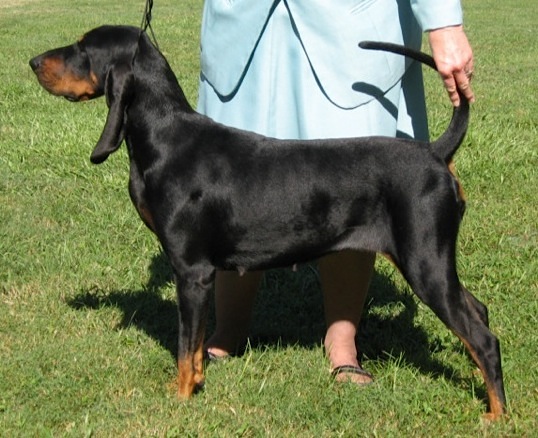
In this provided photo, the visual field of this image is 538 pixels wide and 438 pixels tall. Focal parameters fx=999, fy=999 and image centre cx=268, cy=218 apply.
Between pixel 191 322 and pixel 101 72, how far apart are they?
1086 mm

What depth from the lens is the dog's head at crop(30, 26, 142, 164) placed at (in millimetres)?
4000

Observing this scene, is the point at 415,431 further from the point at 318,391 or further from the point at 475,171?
the point at 475,171

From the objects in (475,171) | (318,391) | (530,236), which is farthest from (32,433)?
(475,171)

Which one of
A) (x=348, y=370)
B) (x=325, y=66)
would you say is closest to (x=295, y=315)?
(x=348, y=370)

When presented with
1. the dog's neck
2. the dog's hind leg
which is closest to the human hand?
the dog's hind leg

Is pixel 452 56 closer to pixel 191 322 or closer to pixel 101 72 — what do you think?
pixel 101 72

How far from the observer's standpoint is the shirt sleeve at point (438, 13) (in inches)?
151

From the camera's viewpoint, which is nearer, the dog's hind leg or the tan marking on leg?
the dog's hind leg

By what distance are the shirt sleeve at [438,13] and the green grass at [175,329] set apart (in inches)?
62.1

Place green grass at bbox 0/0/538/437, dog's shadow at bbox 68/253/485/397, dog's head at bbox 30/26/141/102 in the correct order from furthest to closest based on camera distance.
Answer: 1. dog's shadow at bbox 68/253/485/397
2. green grass at bbox 0/0/538/437
3. dog's head at bbox 30/26/141/102

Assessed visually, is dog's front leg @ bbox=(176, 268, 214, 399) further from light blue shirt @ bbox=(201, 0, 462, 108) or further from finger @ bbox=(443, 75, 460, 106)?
finger @ bbox=(443, 75, 460, 106)

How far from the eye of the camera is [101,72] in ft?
13.3

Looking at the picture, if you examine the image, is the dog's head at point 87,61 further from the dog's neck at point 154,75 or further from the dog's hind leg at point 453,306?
the dog's hind leg at point 453,306

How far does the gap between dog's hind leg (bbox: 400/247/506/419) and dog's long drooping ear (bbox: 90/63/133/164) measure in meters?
1.27
